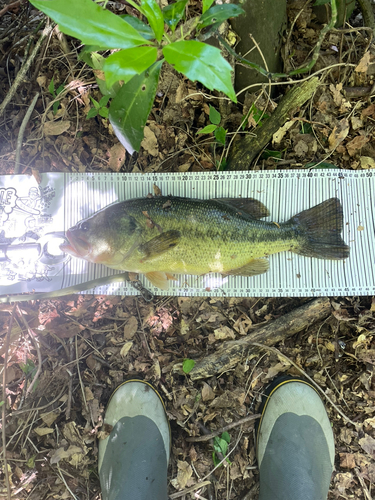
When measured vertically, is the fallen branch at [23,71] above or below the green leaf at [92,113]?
above

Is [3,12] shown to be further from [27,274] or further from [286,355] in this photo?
[286,355]

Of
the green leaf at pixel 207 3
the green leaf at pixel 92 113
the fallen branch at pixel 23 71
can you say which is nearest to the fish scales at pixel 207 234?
the green leaf at pixel 92 113

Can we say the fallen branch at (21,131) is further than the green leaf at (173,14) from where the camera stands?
Yes

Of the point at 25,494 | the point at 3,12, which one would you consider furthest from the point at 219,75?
the point at 25,494

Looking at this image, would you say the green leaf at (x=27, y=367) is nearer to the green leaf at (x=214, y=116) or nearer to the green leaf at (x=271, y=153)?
the green leaf at (x=214, y=116)

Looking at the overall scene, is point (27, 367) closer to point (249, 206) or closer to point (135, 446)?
point (135, 446)

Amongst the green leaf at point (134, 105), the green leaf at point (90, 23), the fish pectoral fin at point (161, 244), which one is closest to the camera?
the green leaf at point (90, 23)

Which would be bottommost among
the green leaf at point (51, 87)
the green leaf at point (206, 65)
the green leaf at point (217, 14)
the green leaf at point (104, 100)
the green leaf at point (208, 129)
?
the green leaf at point (208, 129)

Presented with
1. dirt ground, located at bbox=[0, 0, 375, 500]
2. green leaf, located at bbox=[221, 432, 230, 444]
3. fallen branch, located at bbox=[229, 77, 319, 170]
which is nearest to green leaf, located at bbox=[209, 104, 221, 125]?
dirt ground, located at bbox=[0, 0, 375, 500]

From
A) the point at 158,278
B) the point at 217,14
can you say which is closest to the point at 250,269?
the point at 158,278
